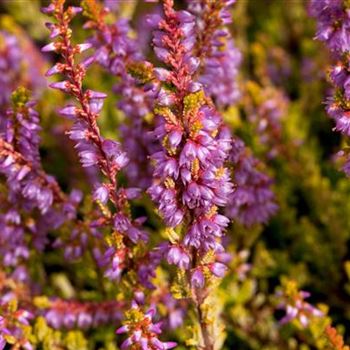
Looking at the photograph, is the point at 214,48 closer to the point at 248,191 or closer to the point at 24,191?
the point at 248,191

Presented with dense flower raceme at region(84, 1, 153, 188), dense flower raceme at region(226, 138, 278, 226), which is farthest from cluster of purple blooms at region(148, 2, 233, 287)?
dense flower raceme at region(226, 138, 278, 226)

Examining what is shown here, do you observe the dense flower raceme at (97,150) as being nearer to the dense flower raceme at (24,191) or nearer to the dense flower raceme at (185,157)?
the dense flower raceme at (185,157)

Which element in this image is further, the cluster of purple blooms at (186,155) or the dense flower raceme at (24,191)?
the dense flower raceme at (24,191)

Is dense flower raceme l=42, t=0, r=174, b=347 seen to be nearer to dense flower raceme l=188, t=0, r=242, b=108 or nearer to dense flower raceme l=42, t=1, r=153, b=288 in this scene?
dense flower raceme l=42, t=1, r=153, b=288

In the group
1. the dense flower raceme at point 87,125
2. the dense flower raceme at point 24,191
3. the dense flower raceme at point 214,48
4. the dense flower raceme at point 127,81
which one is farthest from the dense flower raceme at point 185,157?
the dense flower raceme at point 24,191

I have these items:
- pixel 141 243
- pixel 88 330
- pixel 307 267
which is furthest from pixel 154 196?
pixel 307 267

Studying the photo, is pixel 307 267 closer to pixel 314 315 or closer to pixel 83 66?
pixel 314 315
